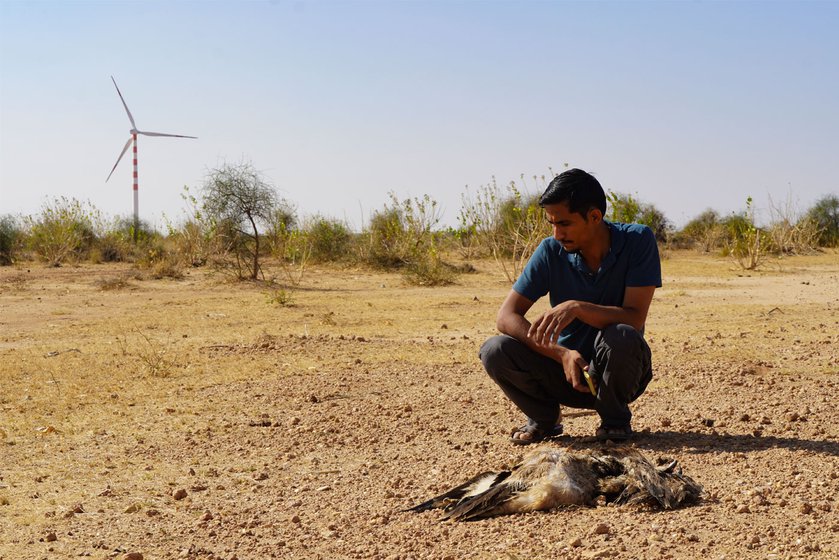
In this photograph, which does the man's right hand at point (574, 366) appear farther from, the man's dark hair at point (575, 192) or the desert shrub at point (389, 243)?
the desert shrub at point (389, 243)

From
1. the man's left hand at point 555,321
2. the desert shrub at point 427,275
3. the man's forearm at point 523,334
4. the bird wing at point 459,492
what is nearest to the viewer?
the bird wing at point 459,492

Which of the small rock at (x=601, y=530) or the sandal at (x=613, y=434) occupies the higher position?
the sandal at (x=613, y=434)

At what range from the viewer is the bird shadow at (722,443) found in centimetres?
414

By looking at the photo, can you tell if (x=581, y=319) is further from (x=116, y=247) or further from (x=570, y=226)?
(x=116, y=247)

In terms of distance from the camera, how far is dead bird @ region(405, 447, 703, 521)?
3.39 metres

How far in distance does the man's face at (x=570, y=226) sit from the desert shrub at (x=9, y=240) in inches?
918

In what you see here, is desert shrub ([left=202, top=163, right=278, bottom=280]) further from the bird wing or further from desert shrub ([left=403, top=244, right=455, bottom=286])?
the bird wing

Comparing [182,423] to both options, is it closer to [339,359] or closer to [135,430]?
[135,430]

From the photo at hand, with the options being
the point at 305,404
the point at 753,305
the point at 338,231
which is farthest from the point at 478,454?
the point at 338,231

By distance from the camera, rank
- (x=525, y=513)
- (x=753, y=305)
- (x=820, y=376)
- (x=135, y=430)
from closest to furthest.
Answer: (x=525, y=513) → (x=135, y=430) → (x=820, y=376) → (x=753, y=305)

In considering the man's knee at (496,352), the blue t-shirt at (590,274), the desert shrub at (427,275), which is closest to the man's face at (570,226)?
the blue t-shirt at (590,274)

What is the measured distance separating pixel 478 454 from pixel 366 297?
10927mm

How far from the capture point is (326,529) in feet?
11.7

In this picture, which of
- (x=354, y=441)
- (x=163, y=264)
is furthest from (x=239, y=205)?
(x=354, y=441)
